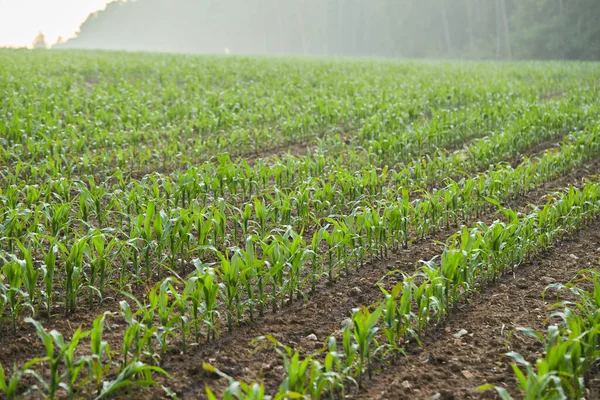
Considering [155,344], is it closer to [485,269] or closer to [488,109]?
[485,269]

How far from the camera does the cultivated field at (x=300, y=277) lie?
367 cm

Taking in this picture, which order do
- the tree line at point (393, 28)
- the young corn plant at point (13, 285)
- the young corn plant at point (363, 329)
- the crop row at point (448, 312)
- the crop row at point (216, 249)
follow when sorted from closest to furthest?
the crop row at point (448, 312) → the young corn plant at point (363, 329) → the young corn plant at point (13, 285) → the crop row at point (216, 249) → the tree line at point (393, 28)

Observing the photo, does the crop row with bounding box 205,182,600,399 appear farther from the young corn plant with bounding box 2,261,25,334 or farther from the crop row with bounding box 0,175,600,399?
the young corn plant with bounding box 2,261,25,334

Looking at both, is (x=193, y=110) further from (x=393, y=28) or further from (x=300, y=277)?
(x=393, y=28)

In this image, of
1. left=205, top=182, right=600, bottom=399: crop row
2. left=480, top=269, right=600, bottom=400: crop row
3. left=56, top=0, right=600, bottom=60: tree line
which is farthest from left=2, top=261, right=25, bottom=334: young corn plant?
left=56, top=0, right=600, bottom=60: tree line

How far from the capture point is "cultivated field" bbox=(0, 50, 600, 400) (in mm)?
3674

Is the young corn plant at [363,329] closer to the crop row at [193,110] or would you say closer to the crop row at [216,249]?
the crop row at [216,249]

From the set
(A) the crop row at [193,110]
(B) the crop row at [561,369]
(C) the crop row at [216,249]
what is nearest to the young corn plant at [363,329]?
(B) the crop row at [561,369]

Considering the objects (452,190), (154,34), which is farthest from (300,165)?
(154,34)

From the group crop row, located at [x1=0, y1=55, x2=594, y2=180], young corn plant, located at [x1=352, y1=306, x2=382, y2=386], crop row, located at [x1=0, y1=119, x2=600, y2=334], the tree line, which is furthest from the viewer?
the tree line

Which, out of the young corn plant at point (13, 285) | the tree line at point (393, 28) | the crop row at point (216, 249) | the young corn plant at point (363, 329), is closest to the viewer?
the young corn plant at point (363, 329)

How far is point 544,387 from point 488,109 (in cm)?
1099

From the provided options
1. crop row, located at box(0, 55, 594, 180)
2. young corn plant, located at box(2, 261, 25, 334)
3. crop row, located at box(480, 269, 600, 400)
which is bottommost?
crop row, located at box(480, 269, 600, 400)

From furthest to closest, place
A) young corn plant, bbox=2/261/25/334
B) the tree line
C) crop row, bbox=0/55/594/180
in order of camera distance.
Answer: the tree line < crop row, bbox=0/55/594/180 < young corn plant, bbox=2/261/25/334
